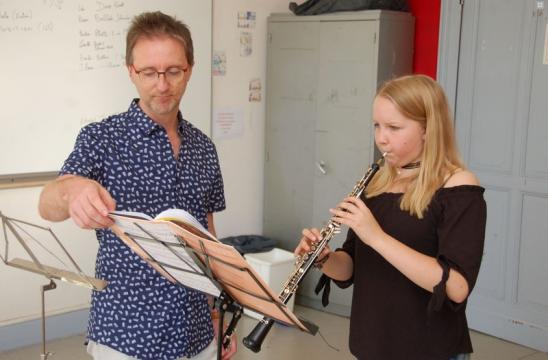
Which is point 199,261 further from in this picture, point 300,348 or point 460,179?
point 300,348

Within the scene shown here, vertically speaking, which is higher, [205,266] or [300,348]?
[205,266]

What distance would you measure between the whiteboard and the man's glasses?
1767 mm

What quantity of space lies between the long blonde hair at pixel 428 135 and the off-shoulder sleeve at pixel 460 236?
0.06 m

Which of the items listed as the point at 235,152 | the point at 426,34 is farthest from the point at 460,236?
the point at 235,152

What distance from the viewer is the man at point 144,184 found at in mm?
1664

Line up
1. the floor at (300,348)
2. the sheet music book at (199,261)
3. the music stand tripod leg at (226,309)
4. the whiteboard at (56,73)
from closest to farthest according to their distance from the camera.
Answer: the sheet music book at (199,261) → the music stand tripod leg at (226,309) → the whiteboard at (56,73) → the floor at (300,348)

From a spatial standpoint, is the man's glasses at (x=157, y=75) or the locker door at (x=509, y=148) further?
the locker door at (x=509, y=148)

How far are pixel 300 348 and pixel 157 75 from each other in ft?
7.40

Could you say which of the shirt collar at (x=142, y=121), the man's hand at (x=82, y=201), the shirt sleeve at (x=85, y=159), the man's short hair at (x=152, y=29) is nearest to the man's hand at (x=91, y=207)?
the man's hand at (x=82, y=201)

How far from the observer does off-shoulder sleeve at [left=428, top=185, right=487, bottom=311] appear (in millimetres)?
1551

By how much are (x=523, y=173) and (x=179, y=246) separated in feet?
8.87

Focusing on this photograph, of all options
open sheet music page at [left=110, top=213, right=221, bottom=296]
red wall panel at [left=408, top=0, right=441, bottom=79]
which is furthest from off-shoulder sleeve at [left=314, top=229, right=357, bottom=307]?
red wall panel at [left=408, top=0, right=441, bottom=79]

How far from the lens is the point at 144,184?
1.70 metres

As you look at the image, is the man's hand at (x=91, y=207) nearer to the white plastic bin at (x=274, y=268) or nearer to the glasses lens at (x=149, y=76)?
the glasses lens at (x=149, y=76)
